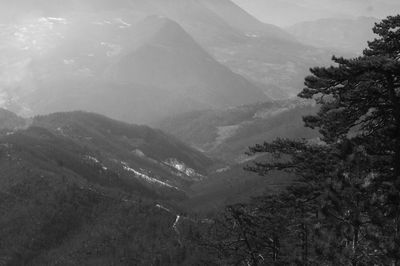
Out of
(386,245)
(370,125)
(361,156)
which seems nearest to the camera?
(386,245)

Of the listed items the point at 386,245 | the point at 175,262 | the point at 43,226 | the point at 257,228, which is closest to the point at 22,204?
the point at 43,226

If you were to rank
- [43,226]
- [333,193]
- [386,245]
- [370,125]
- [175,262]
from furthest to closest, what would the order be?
1. [43,226]
2. [175,262]
3. [370,125]
4. [333,193]
5. [386,245]

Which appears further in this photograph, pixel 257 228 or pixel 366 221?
pixel 257 228

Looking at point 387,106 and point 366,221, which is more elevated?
point 387,106

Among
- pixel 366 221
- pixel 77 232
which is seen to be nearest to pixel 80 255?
pixel 77 232

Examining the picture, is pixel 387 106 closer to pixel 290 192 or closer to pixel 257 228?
pixel 290 192

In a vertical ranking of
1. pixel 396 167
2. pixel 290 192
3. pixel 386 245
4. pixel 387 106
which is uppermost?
pixel 387 106

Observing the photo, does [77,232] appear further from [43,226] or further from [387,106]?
[387,106]
